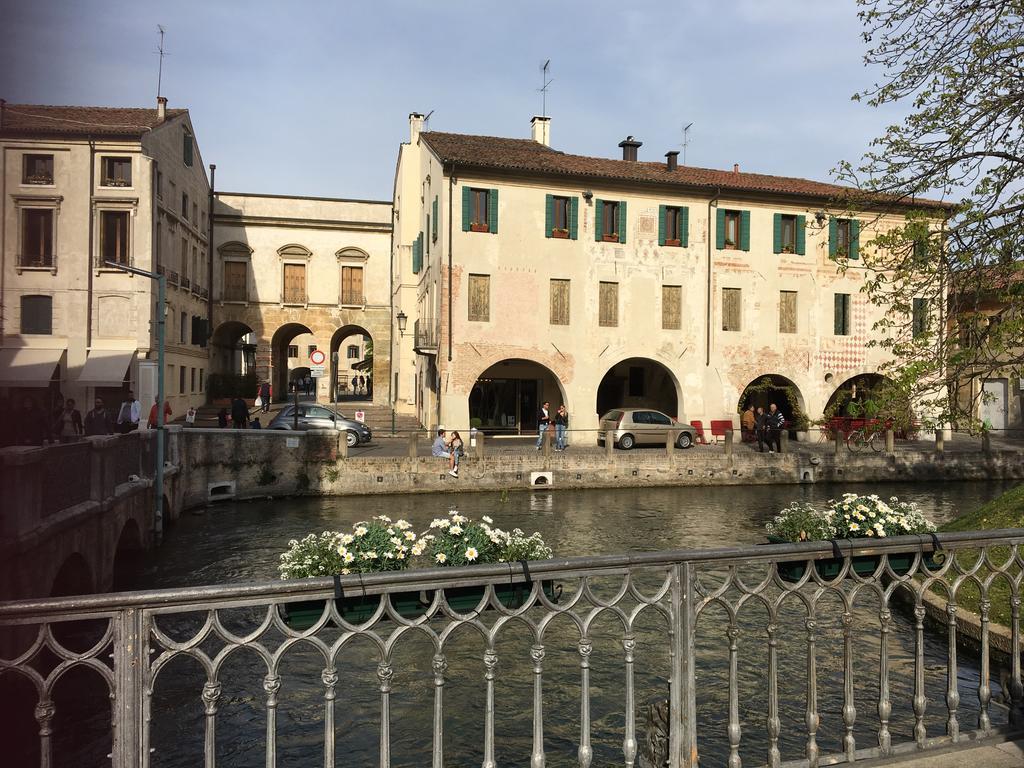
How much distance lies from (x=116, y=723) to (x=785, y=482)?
2770 centimetres

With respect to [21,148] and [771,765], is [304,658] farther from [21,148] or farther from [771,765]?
[21,148]

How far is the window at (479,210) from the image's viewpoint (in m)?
29.3

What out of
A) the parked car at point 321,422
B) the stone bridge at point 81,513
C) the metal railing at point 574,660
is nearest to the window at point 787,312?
the parked car at point 321,422

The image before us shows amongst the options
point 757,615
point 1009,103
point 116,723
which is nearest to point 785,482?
point 757,615

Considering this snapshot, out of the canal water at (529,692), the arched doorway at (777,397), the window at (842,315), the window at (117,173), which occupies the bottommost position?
the canal water at (529,692)

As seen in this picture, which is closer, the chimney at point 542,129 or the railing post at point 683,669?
the railing post at point 683,669

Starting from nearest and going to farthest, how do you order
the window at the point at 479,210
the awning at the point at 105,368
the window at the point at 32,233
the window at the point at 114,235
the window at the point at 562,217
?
the window at the point at 32,233 < the window at the point at 479,210 < the awning at the point at 105,368 < the window at the point at 562,217 < the window at the point at 114,235

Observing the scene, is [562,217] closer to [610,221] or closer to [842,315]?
[610,221]

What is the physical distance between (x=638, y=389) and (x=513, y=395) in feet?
21.1

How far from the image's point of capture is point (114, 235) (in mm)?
31031

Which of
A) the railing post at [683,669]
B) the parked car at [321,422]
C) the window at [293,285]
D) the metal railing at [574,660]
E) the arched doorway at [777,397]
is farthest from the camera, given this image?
the window at [293,285]

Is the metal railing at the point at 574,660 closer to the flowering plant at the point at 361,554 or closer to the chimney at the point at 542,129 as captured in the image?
the flowering plant at the point at 361,554

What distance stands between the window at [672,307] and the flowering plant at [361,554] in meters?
25.6

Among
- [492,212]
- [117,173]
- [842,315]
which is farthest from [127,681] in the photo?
[842,315]
